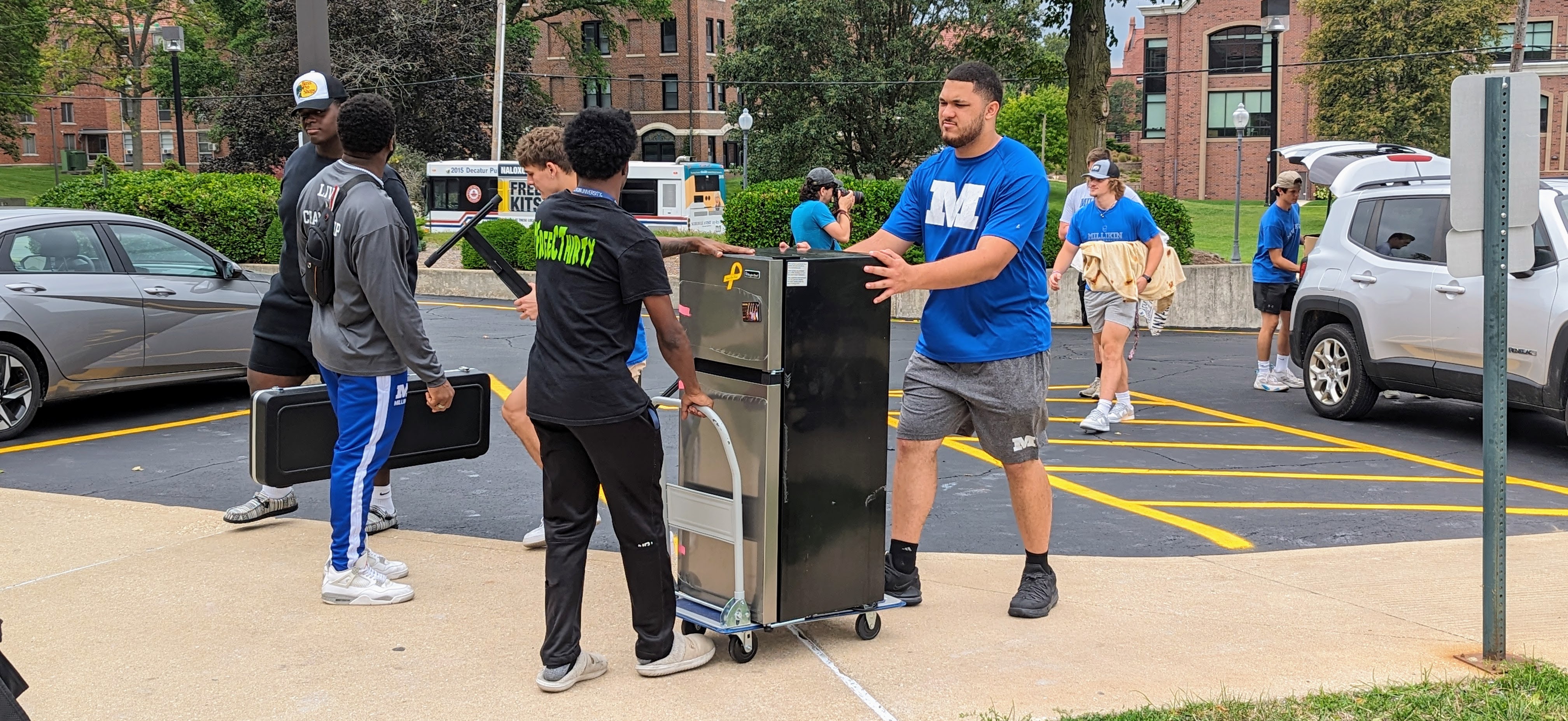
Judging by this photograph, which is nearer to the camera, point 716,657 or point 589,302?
point 589,302

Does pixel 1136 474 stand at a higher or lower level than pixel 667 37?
lower

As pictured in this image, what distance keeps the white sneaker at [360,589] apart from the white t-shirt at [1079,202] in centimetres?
600

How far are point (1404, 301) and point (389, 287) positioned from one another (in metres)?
7.37

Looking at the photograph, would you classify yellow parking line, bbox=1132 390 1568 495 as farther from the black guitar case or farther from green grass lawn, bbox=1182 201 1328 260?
green grass lawn, bbox=1182 201 1328 260

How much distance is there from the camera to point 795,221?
32.0 feet

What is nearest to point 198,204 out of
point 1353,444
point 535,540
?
point 535,540

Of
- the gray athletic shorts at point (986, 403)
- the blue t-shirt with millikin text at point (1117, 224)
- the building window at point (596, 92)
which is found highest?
the building window at point (596, 92)

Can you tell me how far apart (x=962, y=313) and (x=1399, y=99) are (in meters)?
47.9

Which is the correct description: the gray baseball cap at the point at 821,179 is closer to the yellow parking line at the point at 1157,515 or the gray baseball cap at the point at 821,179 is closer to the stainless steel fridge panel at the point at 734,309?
the yellow parking line at the point at 1157,515

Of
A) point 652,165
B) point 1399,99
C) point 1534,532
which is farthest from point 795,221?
point 1399,99

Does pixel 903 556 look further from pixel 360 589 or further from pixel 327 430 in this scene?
pixel 327 430

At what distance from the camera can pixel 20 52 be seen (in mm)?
58062

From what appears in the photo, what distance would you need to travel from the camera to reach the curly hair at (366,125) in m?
5.16

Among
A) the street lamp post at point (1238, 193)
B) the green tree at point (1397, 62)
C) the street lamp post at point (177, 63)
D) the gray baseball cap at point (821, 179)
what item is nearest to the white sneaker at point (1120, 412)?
the gray baseball cap at point (821, 179)
